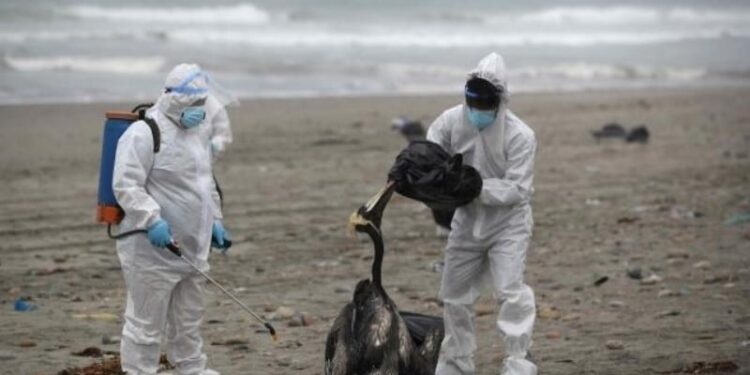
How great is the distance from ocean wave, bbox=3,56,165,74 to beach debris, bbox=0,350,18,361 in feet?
66.6

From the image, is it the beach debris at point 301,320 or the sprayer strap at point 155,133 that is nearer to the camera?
the sprayer strap at point 155,133

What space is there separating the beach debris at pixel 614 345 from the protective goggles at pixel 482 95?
76.6 inches

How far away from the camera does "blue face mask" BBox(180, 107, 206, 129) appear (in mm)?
7477

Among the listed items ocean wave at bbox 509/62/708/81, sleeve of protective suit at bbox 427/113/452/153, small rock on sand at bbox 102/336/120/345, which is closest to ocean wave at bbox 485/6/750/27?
ocean wave at bbox 509/62/708/81

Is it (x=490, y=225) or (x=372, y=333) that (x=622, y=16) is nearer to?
(x=490, y=225)

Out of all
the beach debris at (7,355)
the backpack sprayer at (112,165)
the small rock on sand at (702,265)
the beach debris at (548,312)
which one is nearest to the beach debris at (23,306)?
the beach debris at (7,355)

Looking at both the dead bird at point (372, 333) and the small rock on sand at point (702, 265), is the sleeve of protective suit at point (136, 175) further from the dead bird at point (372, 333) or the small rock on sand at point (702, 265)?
Answer: the small rock on sand at point (702, 265)

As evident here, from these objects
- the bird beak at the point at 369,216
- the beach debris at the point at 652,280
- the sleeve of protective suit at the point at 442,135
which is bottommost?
the beach debris at the point at 652,280

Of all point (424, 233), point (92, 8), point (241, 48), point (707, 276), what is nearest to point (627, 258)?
point (707, 276)

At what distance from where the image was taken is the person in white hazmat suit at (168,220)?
24.0 feet

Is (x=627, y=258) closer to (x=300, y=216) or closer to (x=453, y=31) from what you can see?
(x=300, y=216)

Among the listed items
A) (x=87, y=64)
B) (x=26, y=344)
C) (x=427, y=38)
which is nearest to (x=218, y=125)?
(x=26, y=344)

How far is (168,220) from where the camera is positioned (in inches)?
295

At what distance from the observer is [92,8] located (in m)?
46.4
